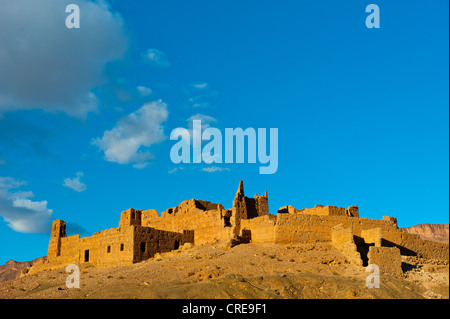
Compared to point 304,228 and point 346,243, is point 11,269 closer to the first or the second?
point 304,228

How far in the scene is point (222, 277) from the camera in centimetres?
3569

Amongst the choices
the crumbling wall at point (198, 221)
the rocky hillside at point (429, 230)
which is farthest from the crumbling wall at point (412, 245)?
the rocky hillside at point (429, 230)

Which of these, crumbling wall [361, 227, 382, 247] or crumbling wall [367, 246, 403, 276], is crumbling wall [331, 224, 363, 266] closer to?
crumbling wall [367, 246, 403, 276]

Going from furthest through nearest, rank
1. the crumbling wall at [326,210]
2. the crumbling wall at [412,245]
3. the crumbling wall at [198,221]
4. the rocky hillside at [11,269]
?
the rocky hillside at [11,269] → the crumbling wall at [326,210] → the crumbling wall at [198,221] → the crumbling wall at [412,245]

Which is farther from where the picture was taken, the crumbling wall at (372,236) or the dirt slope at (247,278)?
the crumbling wall at (372,236)

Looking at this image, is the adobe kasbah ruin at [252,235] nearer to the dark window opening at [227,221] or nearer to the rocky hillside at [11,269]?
the dark window opening at [227,221]

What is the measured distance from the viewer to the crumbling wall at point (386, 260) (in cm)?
3881

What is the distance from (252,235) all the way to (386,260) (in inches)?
506

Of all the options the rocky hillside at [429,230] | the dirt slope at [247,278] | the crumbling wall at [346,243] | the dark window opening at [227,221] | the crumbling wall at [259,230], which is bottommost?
the dirt slope at [247,278]

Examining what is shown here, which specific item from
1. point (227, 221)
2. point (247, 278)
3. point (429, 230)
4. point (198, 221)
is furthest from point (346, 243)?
point (429, 230)

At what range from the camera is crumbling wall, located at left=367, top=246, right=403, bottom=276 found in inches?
1528

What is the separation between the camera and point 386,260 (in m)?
39.2

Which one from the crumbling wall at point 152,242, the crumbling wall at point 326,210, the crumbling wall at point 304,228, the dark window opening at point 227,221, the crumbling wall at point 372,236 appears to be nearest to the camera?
the crumbling wall at point 372,236
